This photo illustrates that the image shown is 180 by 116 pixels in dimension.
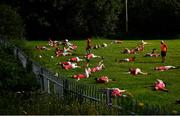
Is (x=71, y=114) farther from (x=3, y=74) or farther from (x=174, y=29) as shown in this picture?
(x=174, y=29)

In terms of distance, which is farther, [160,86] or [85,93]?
[160,86]

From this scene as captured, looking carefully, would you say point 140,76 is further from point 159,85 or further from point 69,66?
point 69,66

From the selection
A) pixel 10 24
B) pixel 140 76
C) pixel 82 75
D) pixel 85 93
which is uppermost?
pixel 10 24

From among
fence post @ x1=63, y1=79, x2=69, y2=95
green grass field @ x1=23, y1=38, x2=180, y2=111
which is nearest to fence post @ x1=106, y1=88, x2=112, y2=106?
fence post @ x1=63, y1=79, x2=69, y2=95

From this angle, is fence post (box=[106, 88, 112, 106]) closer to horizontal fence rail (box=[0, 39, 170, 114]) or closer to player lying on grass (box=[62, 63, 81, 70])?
horizontal fence rail (box=[0, 39, 170, 114])

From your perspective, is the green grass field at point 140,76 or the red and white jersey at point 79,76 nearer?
the green grass field at point 140,76

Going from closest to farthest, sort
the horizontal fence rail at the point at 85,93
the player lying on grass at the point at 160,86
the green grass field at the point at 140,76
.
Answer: the horizontal fence rail at the point at 85,93
the green grass field at the point at 140,76
the player lying on grass at the point at 160,86

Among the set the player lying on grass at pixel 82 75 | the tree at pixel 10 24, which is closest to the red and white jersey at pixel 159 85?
the player lying on grass at pixel 82 75

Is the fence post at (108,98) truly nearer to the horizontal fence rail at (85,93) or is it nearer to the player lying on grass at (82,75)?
the horizontal fence rail at (85,93)

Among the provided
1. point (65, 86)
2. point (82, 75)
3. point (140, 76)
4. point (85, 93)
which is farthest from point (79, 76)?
point (85, 93)

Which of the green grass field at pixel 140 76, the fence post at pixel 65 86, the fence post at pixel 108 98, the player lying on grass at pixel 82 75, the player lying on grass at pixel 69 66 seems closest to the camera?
the fence post at pixel 108 98

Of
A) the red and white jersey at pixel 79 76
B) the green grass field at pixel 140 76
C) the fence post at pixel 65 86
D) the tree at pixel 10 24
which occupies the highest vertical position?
the tree at pixel 10 24

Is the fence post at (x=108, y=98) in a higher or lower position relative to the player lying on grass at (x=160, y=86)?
higher

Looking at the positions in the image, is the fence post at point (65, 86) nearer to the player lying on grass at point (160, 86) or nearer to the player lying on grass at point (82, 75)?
the player lying on grass at point (160, 86)
